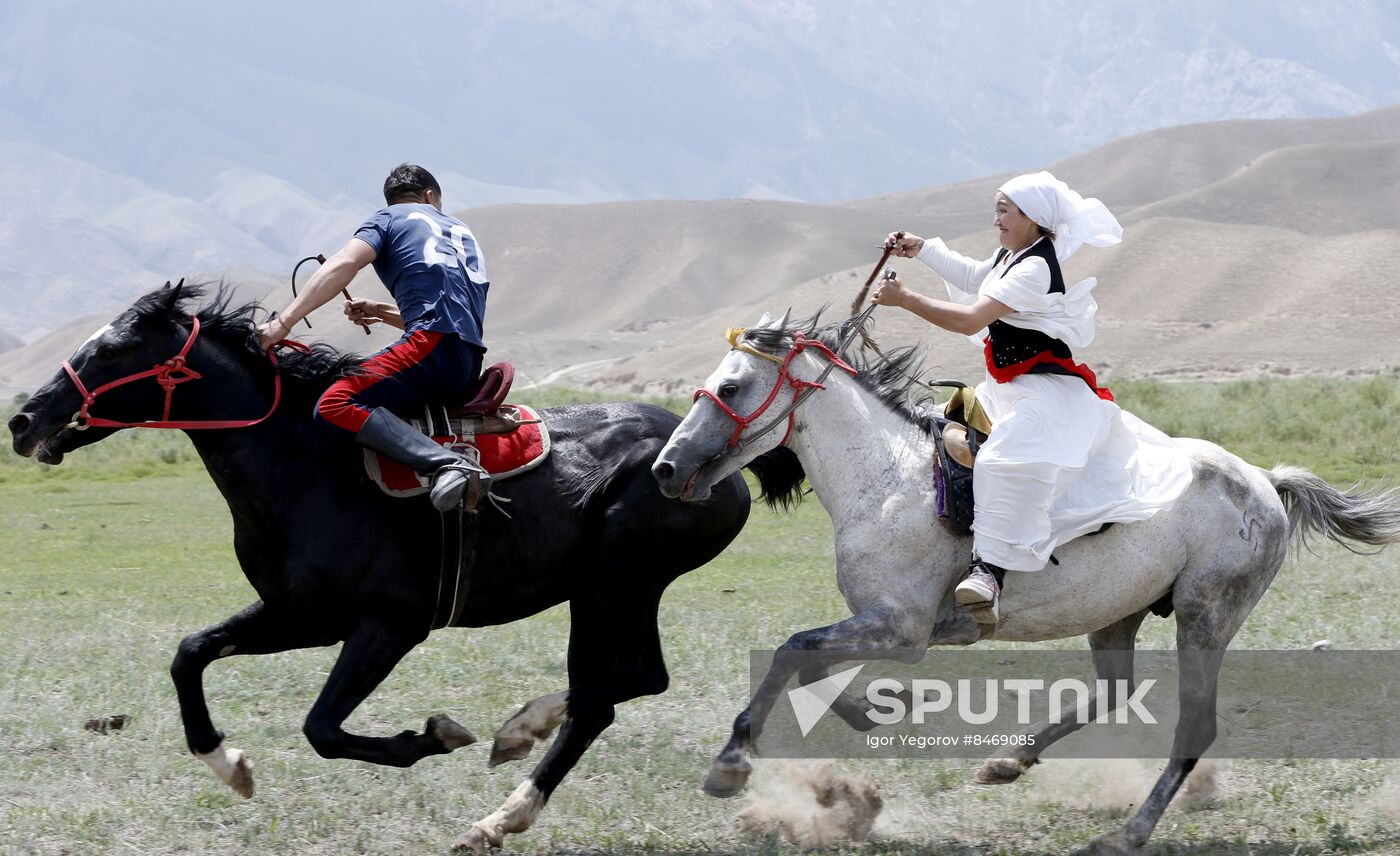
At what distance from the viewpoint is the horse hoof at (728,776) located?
5.69 meters

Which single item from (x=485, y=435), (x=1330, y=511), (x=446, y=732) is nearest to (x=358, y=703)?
(x=446, y=732)

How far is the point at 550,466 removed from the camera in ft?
21.6

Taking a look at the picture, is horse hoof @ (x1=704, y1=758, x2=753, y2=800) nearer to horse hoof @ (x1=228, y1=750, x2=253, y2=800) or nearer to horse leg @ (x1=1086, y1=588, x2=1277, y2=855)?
horse leg @ (x1=1086, y1=588, x2=1277, y2=855)

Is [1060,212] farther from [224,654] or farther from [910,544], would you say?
[224,654]

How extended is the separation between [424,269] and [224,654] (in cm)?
184

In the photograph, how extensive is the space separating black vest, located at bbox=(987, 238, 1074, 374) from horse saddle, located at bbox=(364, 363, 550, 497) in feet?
6.62

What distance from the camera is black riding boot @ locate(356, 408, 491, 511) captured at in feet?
19.4

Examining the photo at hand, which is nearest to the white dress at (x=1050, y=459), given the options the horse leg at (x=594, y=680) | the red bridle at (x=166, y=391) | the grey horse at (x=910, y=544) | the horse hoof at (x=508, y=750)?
the grey horse at (x=910, y=544)

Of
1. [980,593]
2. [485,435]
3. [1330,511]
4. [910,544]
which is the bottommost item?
[980,593]

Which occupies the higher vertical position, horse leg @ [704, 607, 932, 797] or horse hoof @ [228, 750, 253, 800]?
horse leg @ [704, 607, 932, 797]

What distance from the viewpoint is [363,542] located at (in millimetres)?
6152

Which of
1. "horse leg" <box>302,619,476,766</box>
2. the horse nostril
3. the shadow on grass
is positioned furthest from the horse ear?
the shadow on grass

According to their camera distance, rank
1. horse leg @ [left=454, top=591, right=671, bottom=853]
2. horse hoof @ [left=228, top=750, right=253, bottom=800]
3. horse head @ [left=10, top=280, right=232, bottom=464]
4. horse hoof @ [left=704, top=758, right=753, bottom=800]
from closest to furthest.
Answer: horse hoof @ [left=704, top=758, right=753, bottom=800] < horse head @ [left=10, top=280, right=232, bottom=464] < horse hoof @ [left=228, top=750, right=253, bottom=800] < horse leg @ [left=454, top=591, right=671, bottom=853]

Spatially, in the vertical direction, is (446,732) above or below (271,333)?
below
